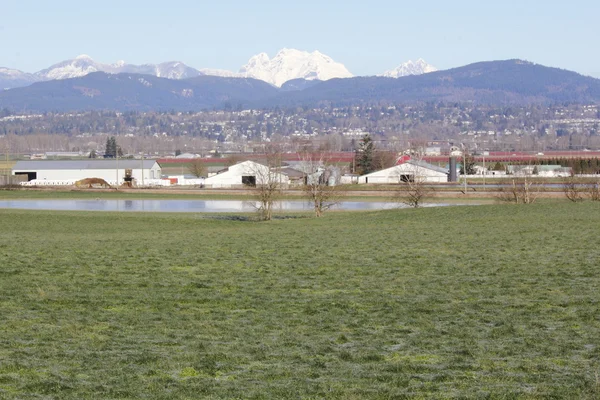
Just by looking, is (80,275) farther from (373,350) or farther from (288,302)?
(373,350)

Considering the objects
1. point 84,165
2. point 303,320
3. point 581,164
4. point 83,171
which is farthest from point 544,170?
point 303,320

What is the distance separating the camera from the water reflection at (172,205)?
5444 centimetres

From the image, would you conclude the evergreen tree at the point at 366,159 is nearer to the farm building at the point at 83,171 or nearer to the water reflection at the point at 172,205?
the farm building at the point at 83,171

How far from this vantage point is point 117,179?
98625 millimetres

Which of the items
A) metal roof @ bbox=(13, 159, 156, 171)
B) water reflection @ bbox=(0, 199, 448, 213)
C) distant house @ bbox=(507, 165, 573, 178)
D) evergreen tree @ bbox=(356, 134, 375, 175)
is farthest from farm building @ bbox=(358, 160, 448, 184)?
water reflection @ bbox=(0, 199, 448, 213)

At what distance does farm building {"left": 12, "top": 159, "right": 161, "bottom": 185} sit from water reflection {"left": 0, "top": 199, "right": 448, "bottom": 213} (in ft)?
126

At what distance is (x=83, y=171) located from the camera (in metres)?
105

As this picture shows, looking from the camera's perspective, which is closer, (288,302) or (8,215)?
(288,302)

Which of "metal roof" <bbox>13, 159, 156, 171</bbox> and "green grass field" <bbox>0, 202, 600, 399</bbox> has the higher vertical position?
"metal roof" <bbox>13, 159, 156, 171</bbox>

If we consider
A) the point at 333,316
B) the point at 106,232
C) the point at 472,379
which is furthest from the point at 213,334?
the point at 106,232

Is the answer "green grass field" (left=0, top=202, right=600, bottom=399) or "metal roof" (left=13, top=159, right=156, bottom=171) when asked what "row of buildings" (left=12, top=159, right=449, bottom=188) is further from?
"green grass field" (left=0, top=202, right=600, bottom=399)

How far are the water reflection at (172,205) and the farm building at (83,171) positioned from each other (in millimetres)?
38470

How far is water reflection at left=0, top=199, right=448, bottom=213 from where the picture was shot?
54438 mm

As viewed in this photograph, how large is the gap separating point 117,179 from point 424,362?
9133cm
